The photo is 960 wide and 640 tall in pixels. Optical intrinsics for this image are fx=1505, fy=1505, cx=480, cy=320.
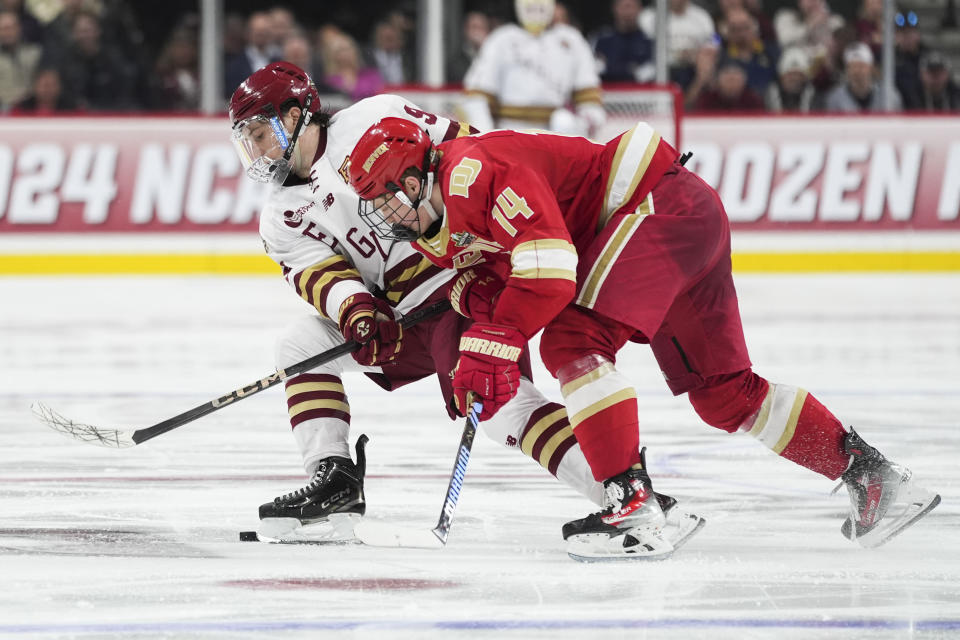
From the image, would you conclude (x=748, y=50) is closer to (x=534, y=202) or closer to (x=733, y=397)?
(x=733, y=397)

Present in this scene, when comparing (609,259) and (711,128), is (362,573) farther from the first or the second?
(711,128)

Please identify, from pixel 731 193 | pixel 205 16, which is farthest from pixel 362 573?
pixel 205 16

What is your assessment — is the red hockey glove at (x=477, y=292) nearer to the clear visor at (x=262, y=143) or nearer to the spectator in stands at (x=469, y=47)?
the clear visor at (x=262, y=143)

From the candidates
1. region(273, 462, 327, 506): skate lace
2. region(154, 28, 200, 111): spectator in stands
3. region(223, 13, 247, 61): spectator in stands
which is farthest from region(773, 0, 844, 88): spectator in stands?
region(273, 462, 327, 506): skate lace

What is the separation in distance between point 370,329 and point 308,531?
1.32 ft

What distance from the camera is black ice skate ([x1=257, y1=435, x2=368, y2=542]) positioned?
8.89 ft

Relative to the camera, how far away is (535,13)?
7.43 m

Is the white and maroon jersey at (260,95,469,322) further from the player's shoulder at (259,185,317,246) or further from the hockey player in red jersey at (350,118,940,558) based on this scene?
the hockey player in red jersey at (350,118,940,558)

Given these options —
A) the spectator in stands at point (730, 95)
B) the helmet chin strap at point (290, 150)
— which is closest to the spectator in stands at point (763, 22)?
the spectator in stands at point (730, 95)

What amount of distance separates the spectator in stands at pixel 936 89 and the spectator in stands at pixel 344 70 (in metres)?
3.04

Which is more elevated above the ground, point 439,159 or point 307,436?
point 439,159

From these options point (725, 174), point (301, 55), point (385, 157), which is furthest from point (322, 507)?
point (301, 55)

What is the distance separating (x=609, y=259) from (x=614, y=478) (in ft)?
1.19

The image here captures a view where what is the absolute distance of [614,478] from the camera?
2.48 metres
